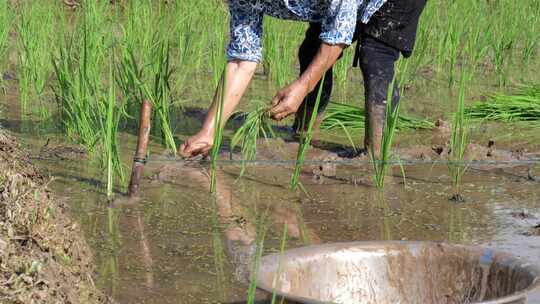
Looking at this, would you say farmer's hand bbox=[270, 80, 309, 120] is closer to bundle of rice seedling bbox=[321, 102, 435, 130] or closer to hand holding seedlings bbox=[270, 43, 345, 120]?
hand holding seedlings bbox=[270, 43, 345, 120]

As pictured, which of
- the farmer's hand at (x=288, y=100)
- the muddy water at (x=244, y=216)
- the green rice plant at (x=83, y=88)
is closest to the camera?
the muddy water at (x=244, y=216)

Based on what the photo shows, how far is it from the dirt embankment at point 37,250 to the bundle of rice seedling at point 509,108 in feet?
9.70

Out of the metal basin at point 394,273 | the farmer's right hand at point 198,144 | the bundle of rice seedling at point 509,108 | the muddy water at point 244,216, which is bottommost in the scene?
the muddy water at point 244,216

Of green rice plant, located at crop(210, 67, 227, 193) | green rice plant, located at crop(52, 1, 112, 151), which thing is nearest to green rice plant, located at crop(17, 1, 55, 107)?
green rice plant, located at crop(52, 1, 112, 151)

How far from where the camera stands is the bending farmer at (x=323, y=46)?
3.68 m

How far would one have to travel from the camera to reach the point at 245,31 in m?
3.98

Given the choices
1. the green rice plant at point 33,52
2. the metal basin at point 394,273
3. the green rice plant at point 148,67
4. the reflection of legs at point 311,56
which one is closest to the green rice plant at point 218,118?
the green rice plant at point 148,67

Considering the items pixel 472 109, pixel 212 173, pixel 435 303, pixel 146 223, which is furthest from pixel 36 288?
pixel 472 109

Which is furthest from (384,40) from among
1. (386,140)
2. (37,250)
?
(37,250)

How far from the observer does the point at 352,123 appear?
530 centimetres

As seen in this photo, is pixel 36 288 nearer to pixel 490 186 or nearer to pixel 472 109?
pixel 490 186

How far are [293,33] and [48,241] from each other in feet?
13.2

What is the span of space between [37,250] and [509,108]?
11.9 ft

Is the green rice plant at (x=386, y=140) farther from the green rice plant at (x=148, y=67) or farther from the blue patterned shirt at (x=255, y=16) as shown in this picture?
the green rice plant at (x=148, y=67)
